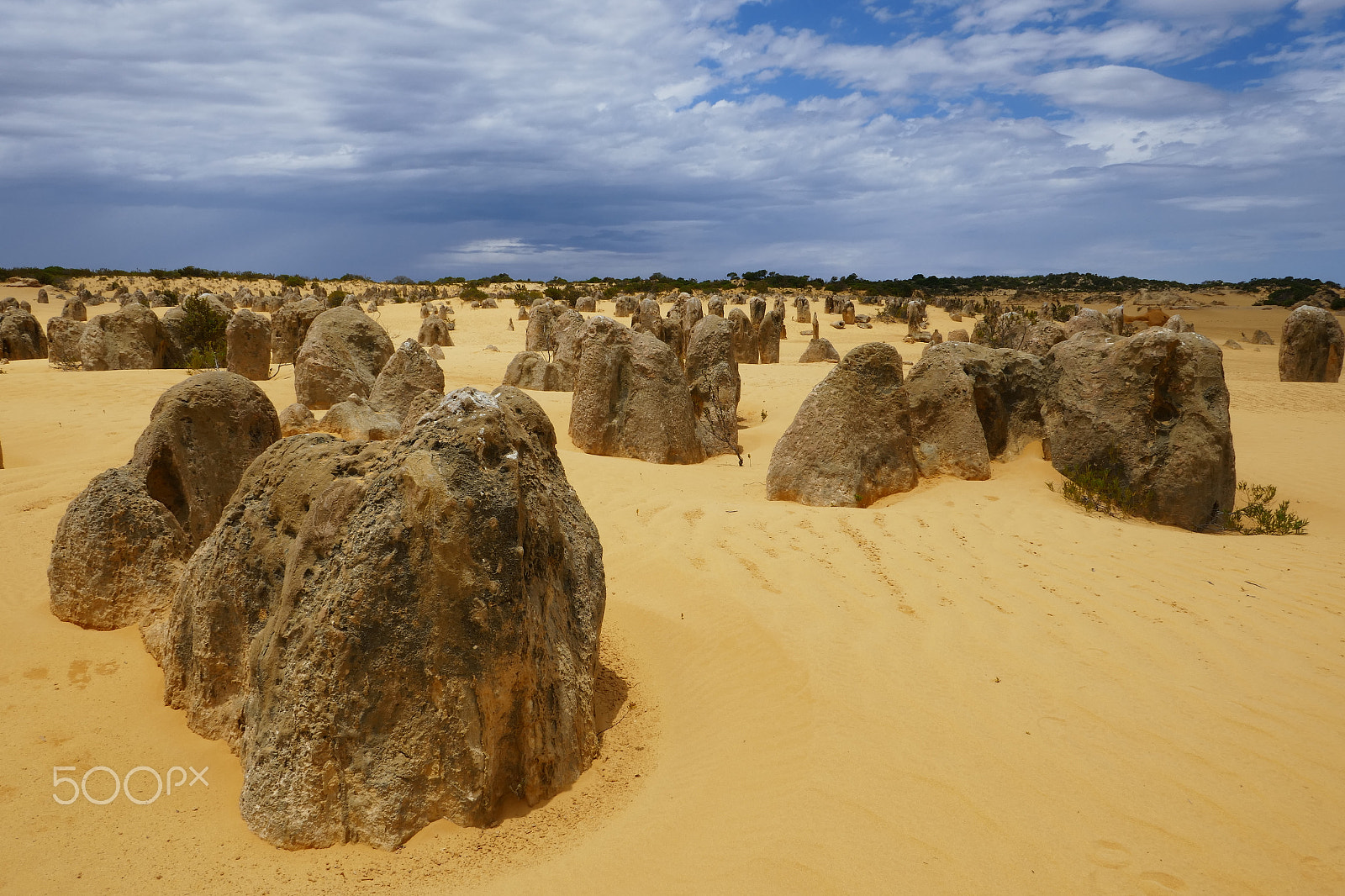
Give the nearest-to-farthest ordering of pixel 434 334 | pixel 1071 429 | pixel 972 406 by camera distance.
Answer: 1. pixel 1071 429
2. pixel 972 406
3. pixel 434 334

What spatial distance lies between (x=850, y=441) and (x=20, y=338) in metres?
17.3

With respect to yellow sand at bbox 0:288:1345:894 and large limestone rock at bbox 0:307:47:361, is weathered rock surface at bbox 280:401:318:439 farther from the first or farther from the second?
large limestone rock at bbox 0:307:47:361

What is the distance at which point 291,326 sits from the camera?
14.3m

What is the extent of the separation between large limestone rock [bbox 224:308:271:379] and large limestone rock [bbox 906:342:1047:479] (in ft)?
33.6

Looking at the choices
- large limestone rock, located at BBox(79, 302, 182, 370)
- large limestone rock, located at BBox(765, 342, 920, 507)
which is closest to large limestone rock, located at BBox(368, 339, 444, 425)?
large limestone rock, located at BBox(765, 342, 920, 507)

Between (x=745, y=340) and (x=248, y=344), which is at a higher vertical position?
(x=745, y=340)

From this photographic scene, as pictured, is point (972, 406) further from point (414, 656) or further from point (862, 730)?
point (414, 656)

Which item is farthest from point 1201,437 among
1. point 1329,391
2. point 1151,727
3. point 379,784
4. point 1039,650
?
point 1329,391

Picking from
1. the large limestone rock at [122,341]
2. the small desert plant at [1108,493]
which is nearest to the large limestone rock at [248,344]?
the large limestone rock at [122,341]

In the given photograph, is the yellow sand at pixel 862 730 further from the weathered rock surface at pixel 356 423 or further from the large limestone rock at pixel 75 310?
the large limestone rock at pixel 75 310

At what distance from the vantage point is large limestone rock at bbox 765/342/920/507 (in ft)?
21.7

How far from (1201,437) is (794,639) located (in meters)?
4.57

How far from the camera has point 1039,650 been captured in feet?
12.8

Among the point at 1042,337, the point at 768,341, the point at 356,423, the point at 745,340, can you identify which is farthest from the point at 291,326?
the point at 1042,337
